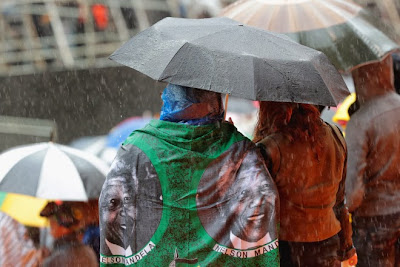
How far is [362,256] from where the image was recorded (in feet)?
19.4

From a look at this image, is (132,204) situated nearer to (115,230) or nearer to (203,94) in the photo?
(115,230)

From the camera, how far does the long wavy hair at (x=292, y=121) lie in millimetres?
4289

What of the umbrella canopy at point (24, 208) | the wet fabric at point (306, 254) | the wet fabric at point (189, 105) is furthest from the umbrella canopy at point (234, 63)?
the umbrella canopy at point (24, 208)

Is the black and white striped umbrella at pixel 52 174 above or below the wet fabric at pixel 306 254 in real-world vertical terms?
above

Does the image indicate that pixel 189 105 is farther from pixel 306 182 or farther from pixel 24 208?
pixel 24 208

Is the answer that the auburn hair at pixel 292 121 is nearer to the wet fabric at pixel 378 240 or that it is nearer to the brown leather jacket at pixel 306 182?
the brown leather jacket at pixel 306 182

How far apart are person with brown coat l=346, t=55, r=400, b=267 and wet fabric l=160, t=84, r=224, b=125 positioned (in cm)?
198

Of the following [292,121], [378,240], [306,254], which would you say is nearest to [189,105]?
[292,121]

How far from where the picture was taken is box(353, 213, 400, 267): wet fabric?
18.8 feet

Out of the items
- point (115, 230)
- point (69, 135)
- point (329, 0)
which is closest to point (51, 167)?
point (115, 230)

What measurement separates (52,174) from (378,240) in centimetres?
265

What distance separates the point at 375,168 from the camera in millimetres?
5668

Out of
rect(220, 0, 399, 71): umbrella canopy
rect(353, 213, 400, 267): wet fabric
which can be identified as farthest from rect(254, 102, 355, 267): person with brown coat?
rect(353, 213, 400, 267): wet fabric

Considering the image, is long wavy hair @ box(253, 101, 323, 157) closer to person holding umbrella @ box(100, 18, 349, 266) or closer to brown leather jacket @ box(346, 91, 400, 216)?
person holding umbrella @ box(100, 18, 349, 266)
